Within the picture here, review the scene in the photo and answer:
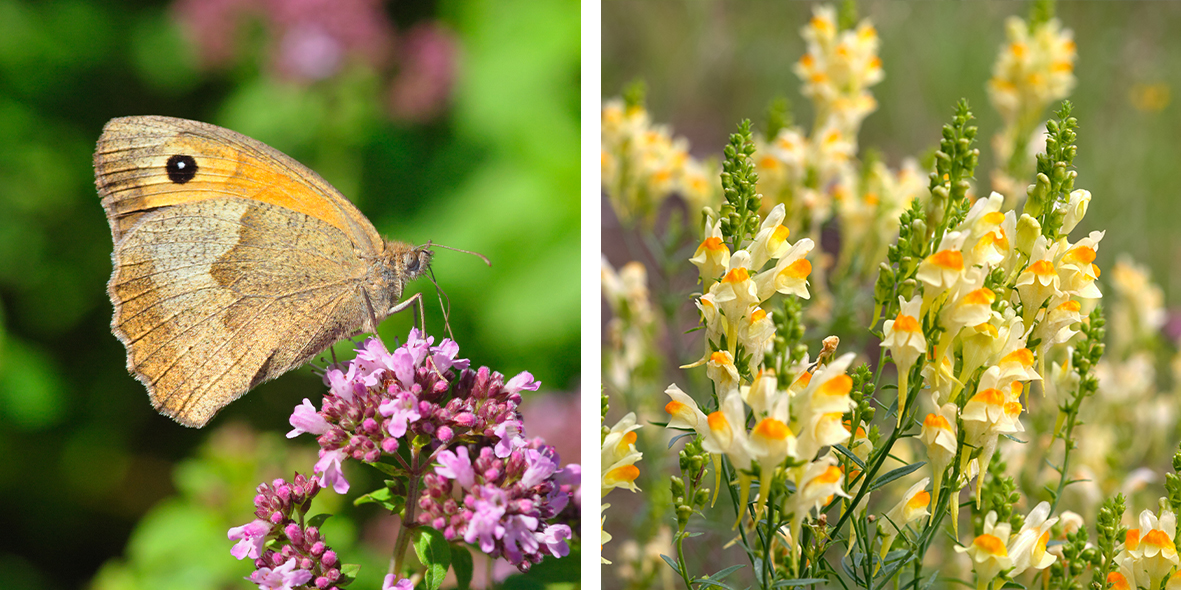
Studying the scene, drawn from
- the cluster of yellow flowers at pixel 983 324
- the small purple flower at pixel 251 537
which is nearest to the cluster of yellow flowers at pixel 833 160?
the cluster of yellow flowers at pixel 983 324

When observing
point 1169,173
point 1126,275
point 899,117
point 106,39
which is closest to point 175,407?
point 106,39

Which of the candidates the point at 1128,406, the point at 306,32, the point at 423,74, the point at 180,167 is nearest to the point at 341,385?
the point at 180,167

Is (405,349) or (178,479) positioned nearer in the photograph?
(405,349)

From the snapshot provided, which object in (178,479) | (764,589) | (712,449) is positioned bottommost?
(764,589)

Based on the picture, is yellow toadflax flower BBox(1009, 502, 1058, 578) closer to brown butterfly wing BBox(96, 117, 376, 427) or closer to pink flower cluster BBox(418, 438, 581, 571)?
pink flower cluster BBox(418, 438, 581, 571)

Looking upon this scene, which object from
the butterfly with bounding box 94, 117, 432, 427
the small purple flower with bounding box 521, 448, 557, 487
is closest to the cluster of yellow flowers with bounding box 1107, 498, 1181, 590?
the small purple flower with bounding box 521, 448, 557, 487

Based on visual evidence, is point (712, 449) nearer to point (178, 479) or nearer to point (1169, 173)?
point (178, 479)
